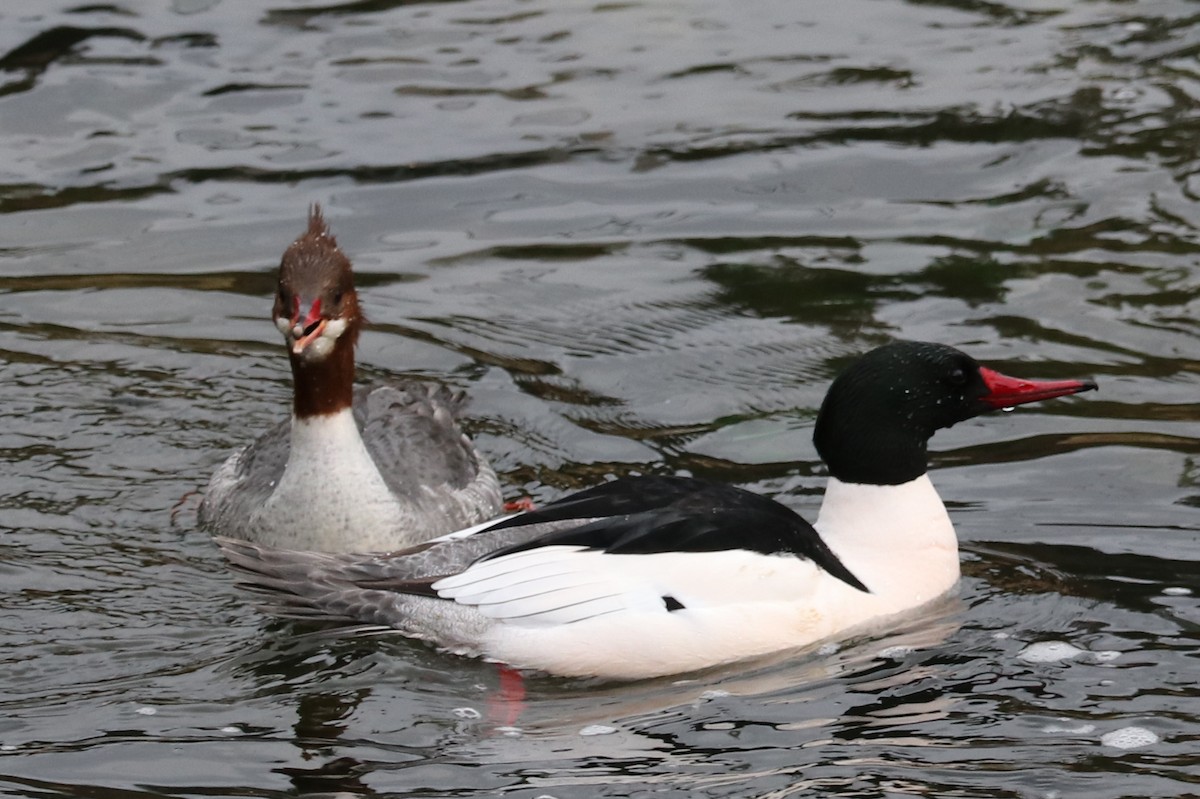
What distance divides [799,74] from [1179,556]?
6317mm

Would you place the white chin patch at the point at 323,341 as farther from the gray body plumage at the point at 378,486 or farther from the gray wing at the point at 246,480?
the gray wing at the point at 246,480

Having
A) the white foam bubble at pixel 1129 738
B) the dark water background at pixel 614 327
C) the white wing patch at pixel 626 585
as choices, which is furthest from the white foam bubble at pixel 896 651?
the white foam bubble at pixel 1129 738

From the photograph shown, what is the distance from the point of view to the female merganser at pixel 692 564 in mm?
6531

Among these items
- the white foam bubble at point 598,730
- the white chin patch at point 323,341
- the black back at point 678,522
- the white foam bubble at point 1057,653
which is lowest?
the white foam bubble at point 1057,653

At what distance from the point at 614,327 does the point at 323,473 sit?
103 inches

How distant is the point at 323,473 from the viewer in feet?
25.1

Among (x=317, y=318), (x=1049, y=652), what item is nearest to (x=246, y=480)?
(x=317, y=318)

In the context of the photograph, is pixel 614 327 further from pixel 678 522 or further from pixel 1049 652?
pixel 1049 652

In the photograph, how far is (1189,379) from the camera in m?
9.07

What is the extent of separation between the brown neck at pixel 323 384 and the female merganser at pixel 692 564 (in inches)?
35.9

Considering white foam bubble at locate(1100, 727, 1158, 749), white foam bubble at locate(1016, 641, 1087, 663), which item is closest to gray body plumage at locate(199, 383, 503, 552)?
white foam bubble at locate(1016, 641, 1087, 663)

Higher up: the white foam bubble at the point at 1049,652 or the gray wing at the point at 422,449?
the gray wing at the point at 422,449

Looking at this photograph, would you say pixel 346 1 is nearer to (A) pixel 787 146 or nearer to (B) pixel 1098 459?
(A) pixel 787 146

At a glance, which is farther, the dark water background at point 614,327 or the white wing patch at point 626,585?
the white wing patch at point 626,585
